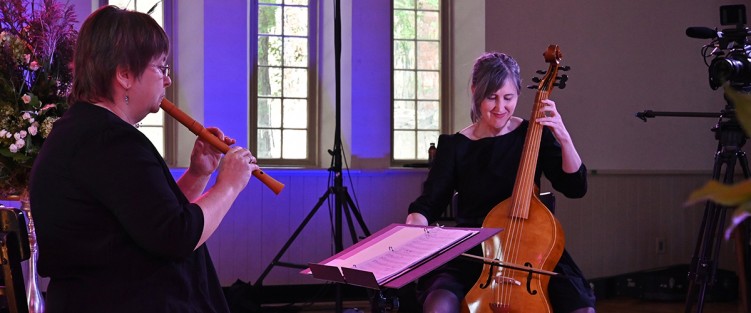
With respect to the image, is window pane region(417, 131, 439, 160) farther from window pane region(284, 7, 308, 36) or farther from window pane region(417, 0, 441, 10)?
window pane region(284, 7, 308, 36)

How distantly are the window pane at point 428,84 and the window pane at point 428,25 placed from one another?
0.83ft

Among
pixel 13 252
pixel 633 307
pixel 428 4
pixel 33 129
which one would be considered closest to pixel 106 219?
pixel 13 252

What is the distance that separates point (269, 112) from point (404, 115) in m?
0.92

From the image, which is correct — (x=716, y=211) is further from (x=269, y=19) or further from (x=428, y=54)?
(x=269, y=19)

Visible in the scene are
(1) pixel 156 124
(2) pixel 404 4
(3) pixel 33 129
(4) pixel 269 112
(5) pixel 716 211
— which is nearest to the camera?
(3) pixel 33 129

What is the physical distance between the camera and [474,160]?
118 inches

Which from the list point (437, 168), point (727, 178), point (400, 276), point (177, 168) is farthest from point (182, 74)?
point (400, 276)

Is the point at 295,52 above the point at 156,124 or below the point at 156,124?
above

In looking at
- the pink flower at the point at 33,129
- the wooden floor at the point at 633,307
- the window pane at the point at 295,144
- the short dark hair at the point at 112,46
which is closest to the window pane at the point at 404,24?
the window pane at the point at 295,144

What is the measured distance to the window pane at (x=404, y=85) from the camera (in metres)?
5.97

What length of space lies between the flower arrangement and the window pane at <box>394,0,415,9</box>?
3134mm

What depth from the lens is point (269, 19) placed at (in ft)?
18.9

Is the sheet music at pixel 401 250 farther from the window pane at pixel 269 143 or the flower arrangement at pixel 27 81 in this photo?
the window pane at pixel 269 143

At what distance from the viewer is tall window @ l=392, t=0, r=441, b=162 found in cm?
596
